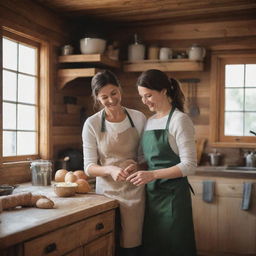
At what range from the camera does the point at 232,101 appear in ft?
15.1

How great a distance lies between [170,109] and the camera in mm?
2471

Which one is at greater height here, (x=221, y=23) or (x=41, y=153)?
(x=221, y=23)

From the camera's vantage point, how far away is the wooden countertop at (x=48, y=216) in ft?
5.87

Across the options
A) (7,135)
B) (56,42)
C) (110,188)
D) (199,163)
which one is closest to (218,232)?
(199,163)

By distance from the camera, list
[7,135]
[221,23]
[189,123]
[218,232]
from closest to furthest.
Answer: [189,123], [7,135], [218,232], [221,23]

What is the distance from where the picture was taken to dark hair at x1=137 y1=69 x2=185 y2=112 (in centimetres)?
239

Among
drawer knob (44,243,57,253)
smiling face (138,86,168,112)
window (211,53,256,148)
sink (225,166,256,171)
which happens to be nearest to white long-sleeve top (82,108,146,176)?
smiling face (138,86,168,112)

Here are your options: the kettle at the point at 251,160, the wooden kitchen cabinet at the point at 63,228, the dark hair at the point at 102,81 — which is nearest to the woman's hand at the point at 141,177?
the wooden kitchen cabinet at the point at 63,228

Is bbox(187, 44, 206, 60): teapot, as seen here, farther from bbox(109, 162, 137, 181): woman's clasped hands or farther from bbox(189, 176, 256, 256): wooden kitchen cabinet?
bbox(109, 162, 137, 181): woman's clasped hands

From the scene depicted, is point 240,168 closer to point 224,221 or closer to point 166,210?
point 224,221

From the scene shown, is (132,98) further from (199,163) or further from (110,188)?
(110,188)

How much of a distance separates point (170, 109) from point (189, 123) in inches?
6.5

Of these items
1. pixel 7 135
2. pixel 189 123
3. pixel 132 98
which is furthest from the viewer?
pixel 132 98

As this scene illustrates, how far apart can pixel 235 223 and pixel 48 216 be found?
242 cm
